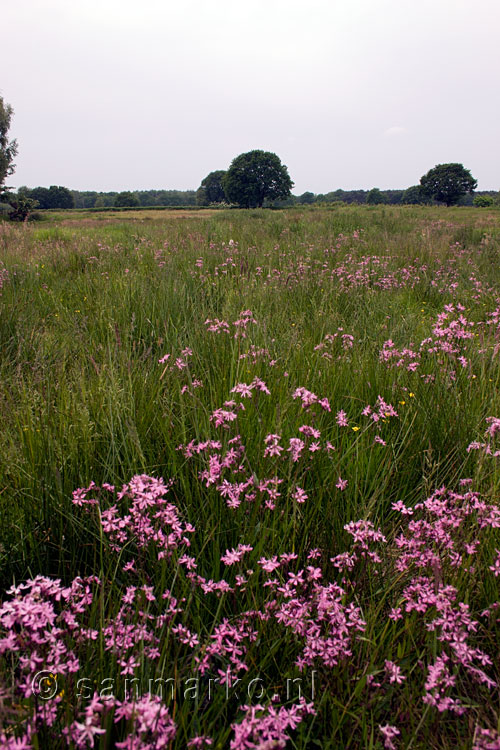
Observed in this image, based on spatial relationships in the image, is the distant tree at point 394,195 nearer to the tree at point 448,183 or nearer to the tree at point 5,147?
the tree at point 448,183

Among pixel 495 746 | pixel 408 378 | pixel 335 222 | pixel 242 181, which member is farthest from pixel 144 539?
pixel 242 181

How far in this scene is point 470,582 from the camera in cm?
139

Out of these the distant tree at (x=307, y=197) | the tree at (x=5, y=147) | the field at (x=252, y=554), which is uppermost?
the distant tree at (x=307, y=197)

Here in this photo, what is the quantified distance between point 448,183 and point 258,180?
3288 cm

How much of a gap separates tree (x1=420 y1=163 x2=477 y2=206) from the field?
81697mm

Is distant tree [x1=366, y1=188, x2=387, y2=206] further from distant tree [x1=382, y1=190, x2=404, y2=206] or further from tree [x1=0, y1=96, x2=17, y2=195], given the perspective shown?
tree [x1=0, y1=96, x2=17, y2=195]

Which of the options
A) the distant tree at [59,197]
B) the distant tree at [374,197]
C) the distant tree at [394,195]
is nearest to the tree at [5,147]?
the distant tree at [59,197]

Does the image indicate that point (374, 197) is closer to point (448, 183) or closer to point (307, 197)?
point (307, 197)

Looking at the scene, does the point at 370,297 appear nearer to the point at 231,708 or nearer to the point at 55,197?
the point at 231,708

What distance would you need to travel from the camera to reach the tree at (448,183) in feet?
231

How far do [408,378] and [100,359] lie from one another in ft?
7.92

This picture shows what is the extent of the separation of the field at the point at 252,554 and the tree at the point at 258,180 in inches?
2944

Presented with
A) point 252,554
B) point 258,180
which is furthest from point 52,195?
point 252,554

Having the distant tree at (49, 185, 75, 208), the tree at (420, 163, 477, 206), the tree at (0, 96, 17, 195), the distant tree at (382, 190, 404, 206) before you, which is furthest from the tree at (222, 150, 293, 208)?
the distant tree at (382, 190, 404, 206)
